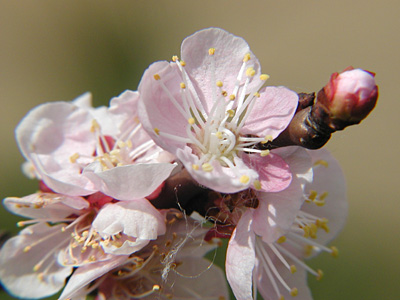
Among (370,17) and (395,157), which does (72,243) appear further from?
(370,17)

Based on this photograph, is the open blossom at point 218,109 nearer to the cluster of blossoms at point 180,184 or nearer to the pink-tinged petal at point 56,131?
the cluster of blossoms at point 180,184

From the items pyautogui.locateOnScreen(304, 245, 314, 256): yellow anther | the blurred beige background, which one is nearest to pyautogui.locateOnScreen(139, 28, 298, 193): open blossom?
pyautogui.locateOnScreen(304, 245, 314, 256): yellow anther

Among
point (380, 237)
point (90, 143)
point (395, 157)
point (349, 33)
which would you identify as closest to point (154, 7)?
point (349, 33)

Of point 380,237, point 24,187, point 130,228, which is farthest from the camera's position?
point 380,237

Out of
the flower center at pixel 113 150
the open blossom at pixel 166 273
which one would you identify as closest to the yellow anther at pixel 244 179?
the open blossom at pixel 166 273

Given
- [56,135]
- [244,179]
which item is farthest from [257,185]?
[56,135]
